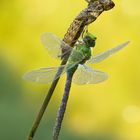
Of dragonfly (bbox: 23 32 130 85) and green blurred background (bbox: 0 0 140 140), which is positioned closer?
dragonfly (bbox: 23 32 130 85)

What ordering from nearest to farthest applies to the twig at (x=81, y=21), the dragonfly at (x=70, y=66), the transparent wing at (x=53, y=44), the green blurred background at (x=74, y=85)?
the twig at (x=81, y=21) < the dragonfly at (x=70, y=66) < the transparent wing at (x=53, y=44) < the green blurred background at (x=74, y=85)

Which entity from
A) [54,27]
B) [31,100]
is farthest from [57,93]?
[54,27]

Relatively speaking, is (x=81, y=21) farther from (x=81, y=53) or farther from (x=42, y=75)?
(x=42, y=75)

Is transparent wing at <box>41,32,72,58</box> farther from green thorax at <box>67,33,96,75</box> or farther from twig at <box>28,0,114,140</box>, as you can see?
twig at <box>28,0,114,140</box>

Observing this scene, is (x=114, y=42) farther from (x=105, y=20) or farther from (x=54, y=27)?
(x=54, y=27)

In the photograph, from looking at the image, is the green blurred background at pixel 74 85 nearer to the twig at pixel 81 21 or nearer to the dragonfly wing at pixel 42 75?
the dragonfly wing at pixel 42 75

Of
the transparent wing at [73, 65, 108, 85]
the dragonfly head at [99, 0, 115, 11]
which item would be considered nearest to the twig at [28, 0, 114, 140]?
the dragonfly head at [99, 0, 115, 11]

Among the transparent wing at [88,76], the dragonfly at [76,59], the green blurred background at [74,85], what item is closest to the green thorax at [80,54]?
the dragonfly at [76,59]
